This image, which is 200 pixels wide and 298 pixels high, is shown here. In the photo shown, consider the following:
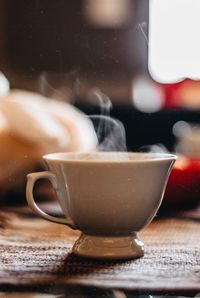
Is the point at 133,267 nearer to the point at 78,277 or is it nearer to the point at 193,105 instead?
the point at 78,277

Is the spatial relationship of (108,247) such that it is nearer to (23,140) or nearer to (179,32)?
(23,140)

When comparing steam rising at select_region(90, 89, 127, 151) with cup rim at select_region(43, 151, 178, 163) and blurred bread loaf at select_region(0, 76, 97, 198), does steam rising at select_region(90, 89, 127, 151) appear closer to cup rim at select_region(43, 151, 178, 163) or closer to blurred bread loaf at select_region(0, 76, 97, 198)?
blurred bread loaf at select_region(0, 76, 97, 198)

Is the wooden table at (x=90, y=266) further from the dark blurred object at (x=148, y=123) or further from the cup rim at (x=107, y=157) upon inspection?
the dark blurred object at (x=148, y=123)

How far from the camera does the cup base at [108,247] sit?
1.54 ft

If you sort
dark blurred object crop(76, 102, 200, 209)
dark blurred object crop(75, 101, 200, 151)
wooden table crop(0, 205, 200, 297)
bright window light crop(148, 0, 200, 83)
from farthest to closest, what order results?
dark blurred object crop(75, 101, 200, 151) → bright window light crop(148, 0, 200, 83) → dark blurred object crop(76, 102, 200, 209) → wooden table crop(0, 205, 200, 297)

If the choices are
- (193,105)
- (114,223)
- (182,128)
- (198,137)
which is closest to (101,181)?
(114,223)

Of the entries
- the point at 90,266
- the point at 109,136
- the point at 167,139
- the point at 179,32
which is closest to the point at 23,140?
the point at 109,136

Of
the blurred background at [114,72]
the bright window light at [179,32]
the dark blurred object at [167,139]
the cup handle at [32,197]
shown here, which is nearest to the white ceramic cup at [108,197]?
the cup handle at [32,197]

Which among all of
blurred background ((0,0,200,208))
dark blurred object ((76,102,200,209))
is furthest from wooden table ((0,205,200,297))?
blurred background ((0,0,200,208))

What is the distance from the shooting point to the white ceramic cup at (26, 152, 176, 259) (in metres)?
0.46

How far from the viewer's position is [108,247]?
473 millimetres

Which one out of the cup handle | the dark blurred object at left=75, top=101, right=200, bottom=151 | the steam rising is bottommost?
the dark blurred object at left=75, top=101, right=200, bottom=151

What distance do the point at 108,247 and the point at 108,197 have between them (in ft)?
0.14

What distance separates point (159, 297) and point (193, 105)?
2486mm
